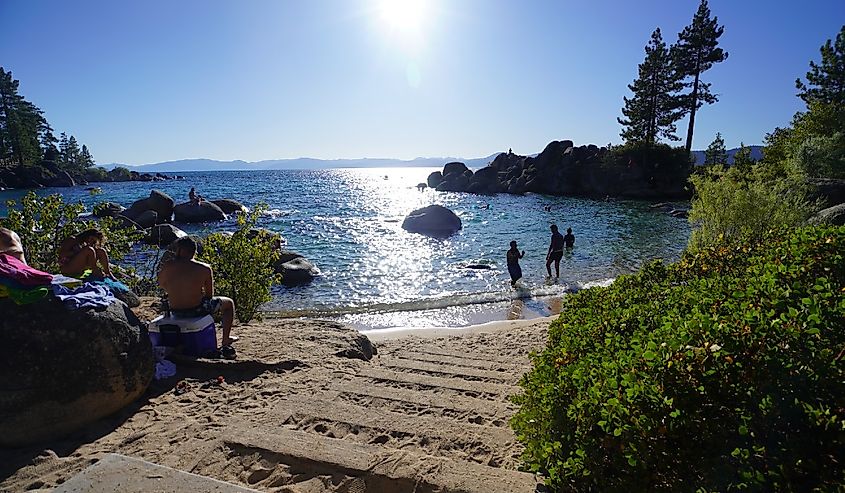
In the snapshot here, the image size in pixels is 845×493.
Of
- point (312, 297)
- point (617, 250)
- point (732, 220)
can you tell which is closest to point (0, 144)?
point (312, 297)

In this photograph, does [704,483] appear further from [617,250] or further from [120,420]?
[617,250]

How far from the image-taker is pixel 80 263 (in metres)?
6.19

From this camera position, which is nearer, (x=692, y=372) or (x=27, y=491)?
(x=692, y=372)

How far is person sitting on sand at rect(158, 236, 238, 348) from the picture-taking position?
553 cm

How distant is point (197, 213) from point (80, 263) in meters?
26.7

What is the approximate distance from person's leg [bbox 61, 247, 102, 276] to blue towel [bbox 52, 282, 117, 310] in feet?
7.24

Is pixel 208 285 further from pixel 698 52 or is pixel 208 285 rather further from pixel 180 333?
pixel 698 52

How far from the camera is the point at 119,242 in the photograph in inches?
342

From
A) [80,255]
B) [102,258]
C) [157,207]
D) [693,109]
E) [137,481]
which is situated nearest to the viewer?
[137,481]

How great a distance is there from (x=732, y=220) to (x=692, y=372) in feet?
40.9

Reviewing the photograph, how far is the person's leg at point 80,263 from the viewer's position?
19.9 ft

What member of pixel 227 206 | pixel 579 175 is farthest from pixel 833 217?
pixel 579 175

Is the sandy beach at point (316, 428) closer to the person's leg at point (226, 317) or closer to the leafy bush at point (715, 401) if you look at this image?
the person's leg at point (226, 317)

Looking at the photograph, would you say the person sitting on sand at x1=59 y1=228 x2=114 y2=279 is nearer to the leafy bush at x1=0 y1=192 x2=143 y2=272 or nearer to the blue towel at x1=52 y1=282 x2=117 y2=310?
the leafy bush at x1=0 y1=192 x2=143 y2=272
